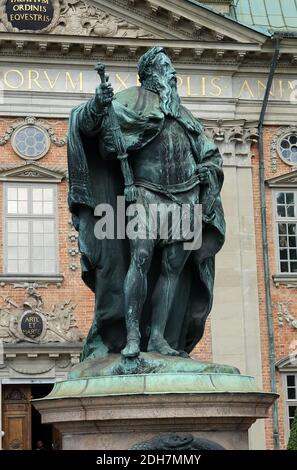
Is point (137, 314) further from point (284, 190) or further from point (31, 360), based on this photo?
point (284, 190)

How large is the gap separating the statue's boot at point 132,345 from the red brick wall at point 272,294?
1578 cm

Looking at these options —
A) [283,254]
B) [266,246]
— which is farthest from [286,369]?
[266,246]

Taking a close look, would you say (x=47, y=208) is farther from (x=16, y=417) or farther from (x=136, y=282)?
(x=136, y=282)

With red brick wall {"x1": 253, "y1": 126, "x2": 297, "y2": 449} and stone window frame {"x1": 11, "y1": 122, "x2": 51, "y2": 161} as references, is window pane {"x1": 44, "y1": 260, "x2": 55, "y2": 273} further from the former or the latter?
red brick wall {"x1": 253, "y1": 126, "x2": 297, "y2": 449}

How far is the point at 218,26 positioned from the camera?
2348 cm

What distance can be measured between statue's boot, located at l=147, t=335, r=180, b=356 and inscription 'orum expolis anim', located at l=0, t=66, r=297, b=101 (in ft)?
54.7

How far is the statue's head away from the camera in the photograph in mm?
7379

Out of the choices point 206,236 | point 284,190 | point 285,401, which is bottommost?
point 285,401

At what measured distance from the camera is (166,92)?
746cm

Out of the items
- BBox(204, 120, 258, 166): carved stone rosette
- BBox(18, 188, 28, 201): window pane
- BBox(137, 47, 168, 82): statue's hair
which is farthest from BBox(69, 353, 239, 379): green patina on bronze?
BBox(204, 120, 258, 166): carved stone rosette

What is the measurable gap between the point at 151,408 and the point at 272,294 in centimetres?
1715

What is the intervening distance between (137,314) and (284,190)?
16992mm

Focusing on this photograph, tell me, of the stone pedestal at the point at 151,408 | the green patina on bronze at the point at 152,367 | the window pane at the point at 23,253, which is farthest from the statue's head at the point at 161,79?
the window pane at the point at 23,253
